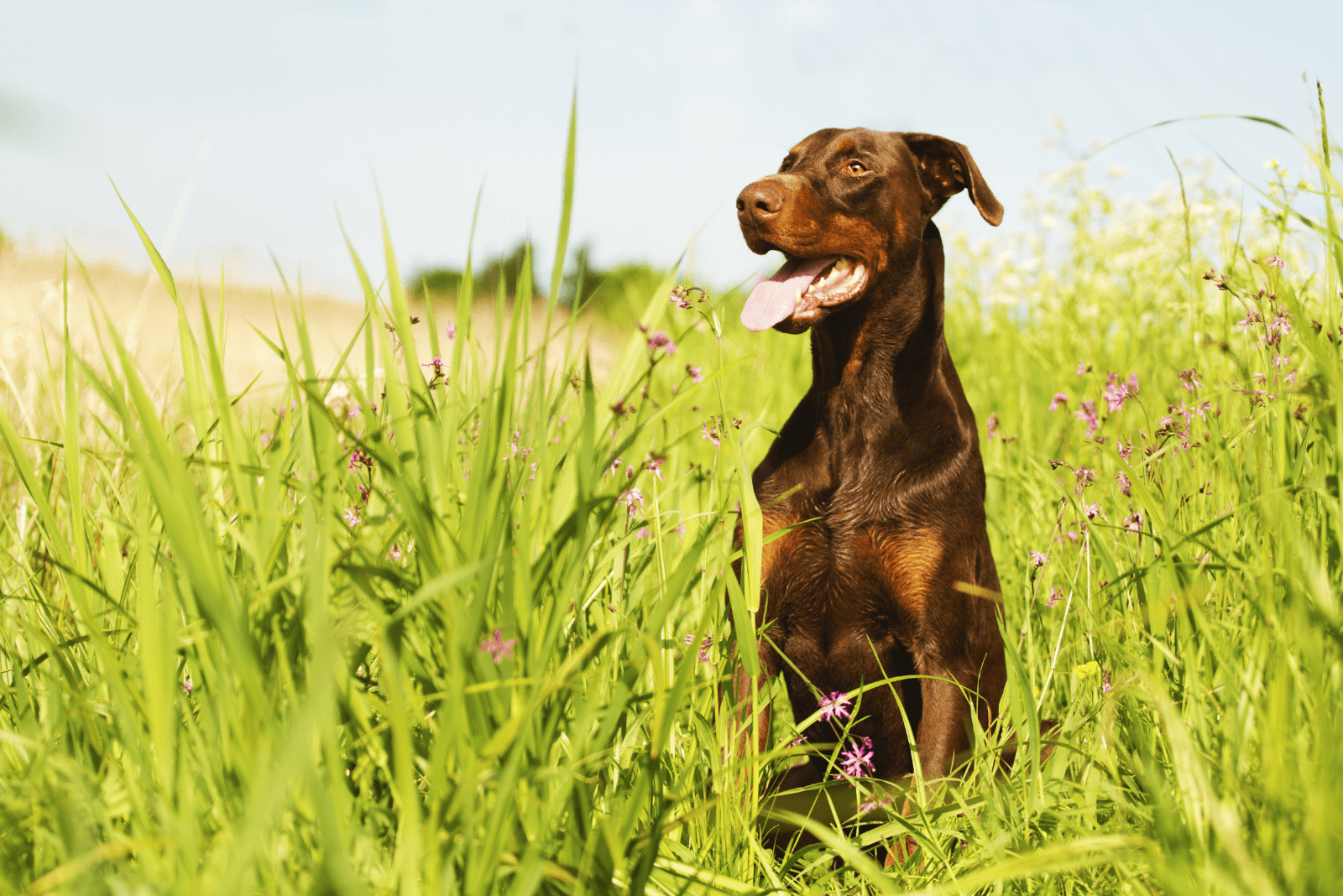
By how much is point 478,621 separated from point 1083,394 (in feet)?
13.3

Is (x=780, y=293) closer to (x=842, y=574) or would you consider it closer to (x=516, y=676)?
(x=842, y=574)

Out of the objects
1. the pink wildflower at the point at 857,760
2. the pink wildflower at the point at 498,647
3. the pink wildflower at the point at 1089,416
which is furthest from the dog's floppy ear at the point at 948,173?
the pink wildflower at the point at 498,647

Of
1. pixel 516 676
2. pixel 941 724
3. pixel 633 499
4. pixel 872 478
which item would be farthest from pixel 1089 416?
pixel 516 676

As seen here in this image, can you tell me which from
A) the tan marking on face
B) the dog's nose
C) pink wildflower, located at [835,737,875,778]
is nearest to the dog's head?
the dog's nose

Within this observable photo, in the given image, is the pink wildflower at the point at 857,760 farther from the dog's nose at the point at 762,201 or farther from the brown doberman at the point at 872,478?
the dog's nose at the point at 762,201

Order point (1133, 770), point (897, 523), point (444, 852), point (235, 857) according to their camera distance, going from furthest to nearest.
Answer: point (897, 523)
point (1133, 770)
point (444, 852)
point (235, 857)

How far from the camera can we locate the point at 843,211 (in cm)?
256

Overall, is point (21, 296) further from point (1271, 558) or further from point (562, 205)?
point (1271, 558)

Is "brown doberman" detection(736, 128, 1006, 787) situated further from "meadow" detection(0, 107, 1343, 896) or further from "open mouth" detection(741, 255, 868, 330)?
"meadow" detection(0, 107, 1343, 896)

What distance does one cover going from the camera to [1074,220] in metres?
6.07

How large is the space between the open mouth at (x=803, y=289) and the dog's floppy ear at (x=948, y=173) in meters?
0.45

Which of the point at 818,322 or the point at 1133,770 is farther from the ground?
the point at 818,322

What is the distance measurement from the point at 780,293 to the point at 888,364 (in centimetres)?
37

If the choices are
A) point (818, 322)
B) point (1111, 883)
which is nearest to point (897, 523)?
point (818, 322)
